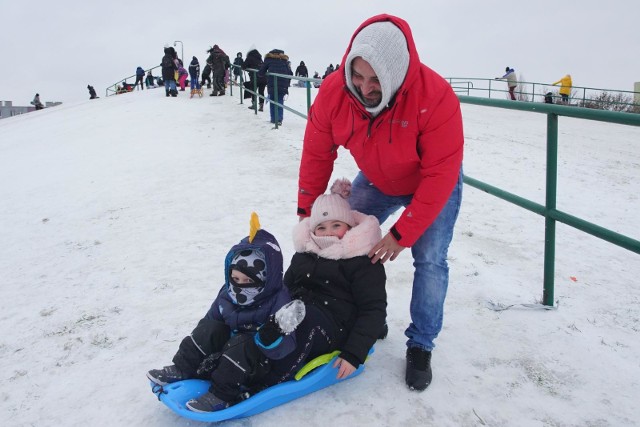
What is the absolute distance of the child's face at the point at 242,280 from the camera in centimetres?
214

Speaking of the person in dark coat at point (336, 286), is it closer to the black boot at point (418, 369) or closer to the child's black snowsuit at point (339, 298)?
the child's black snowsuit at point (339, 298)

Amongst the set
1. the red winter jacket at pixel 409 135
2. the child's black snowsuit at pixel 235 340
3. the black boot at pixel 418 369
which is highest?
the red winter jacket at pixel 409 135

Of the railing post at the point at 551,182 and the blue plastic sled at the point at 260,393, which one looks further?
the railing post at the point at 551,182

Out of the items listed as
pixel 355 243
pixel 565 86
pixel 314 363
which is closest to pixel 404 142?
pixel 355 243

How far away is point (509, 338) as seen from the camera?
99.5 inches

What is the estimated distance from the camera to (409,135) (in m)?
1.95

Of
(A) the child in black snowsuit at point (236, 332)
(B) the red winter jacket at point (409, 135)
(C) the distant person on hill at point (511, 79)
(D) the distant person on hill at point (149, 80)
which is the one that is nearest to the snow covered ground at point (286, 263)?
(A) the child in black snowsuit at point (236, 332)

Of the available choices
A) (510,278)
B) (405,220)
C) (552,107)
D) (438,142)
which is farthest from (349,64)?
(510,278)

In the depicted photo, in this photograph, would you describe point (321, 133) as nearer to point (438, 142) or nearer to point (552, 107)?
point (438, 142)

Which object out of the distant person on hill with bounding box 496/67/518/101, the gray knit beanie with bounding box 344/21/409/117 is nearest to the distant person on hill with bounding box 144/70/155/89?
the distant person on hill with bounding box 496/67/518/101

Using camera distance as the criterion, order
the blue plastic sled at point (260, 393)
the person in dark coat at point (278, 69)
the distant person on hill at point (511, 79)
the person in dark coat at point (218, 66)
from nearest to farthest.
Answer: the blue plastic sled at point (260, 393), the person in dark coat at point (278, 69), the person in dark coat at point (218, 66), the distant person on hill at point (511, 79)

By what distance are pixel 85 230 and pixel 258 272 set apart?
2.85 metres

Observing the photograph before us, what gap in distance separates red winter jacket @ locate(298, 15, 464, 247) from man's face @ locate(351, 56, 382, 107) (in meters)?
0.06

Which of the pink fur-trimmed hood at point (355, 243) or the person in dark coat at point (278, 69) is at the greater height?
the person in dark coat at point (278, 69)
